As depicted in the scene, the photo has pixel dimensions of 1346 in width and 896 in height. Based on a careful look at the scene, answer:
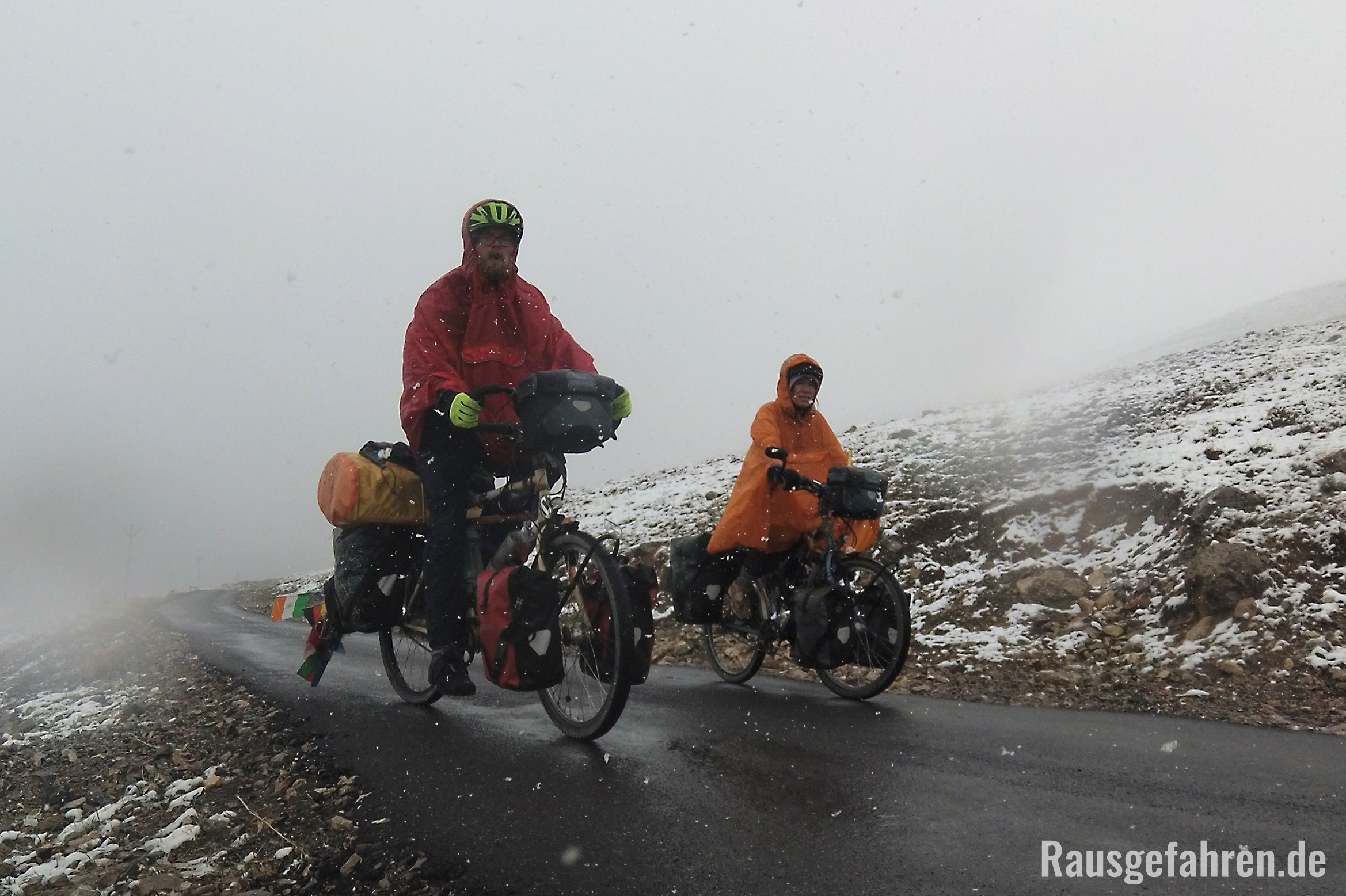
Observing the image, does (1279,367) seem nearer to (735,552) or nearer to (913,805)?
(735,552)

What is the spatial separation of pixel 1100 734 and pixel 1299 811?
4.48ft

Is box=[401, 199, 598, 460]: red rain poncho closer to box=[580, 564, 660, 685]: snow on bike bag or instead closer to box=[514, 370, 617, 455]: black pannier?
box=[514, 370, 617, 455]: black pannier

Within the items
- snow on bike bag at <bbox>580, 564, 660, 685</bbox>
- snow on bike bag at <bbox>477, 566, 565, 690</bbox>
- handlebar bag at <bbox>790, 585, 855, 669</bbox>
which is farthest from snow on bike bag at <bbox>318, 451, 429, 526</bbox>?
handlebar bag at <bbox>790, 585, 855, 669</bbox>

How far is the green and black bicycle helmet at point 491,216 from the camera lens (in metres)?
4.36

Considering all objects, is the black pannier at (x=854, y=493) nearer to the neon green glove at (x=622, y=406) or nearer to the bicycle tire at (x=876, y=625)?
the bicycle tire at (x=876, y=625)

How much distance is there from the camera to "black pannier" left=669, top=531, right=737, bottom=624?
247 inches

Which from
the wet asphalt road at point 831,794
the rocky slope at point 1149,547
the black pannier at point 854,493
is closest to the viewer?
Result: the wet asphalt road at point 831,794

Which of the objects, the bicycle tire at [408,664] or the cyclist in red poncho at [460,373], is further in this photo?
the bicycle tire at [408,664]

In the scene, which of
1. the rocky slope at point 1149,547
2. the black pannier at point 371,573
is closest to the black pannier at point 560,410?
the black pannier at point 371,573

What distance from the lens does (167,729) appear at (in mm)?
5289

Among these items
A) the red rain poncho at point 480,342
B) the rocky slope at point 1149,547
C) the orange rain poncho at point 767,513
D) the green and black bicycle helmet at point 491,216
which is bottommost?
the rocky slope at point 1149,547

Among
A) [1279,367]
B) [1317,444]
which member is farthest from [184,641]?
[1279,367]

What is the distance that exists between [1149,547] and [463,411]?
644cm

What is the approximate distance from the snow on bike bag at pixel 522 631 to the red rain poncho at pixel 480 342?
865 millimetres
